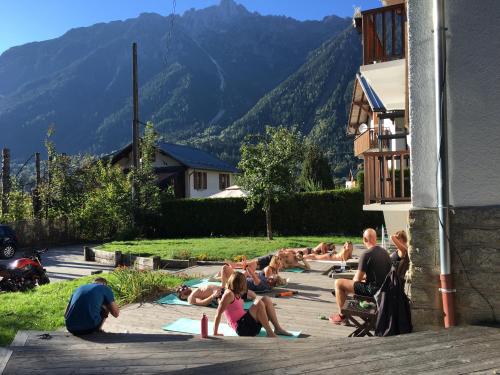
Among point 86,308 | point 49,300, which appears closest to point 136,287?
point 49,300

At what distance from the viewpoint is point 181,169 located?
3831 centimetres

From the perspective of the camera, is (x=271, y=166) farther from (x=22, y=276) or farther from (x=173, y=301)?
(x=173, y=301)

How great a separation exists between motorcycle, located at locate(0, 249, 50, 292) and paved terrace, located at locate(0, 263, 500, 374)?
649 centimetres

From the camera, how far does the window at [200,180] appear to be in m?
39.5

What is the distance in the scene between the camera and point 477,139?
425 centimetres

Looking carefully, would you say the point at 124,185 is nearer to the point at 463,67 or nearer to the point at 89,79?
the point at 463,67

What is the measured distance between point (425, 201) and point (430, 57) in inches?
54.6

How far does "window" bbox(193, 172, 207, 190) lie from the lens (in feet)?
130

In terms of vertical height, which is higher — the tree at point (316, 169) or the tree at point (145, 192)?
the tree at point (316, 169)

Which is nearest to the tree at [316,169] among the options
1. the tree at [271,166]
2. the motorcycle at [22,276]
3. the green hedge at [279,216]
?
the green hedge at [279,216]

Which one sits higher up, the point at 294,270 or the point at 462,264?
the point at 462,264

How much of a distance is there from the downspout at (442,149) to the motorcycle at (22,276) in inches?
394

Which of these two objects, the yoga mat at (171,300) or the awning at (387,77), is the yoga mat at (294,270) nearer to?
the yoga mat at (171,300)

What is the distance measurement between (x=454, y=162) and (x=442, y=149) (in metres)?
0.17
